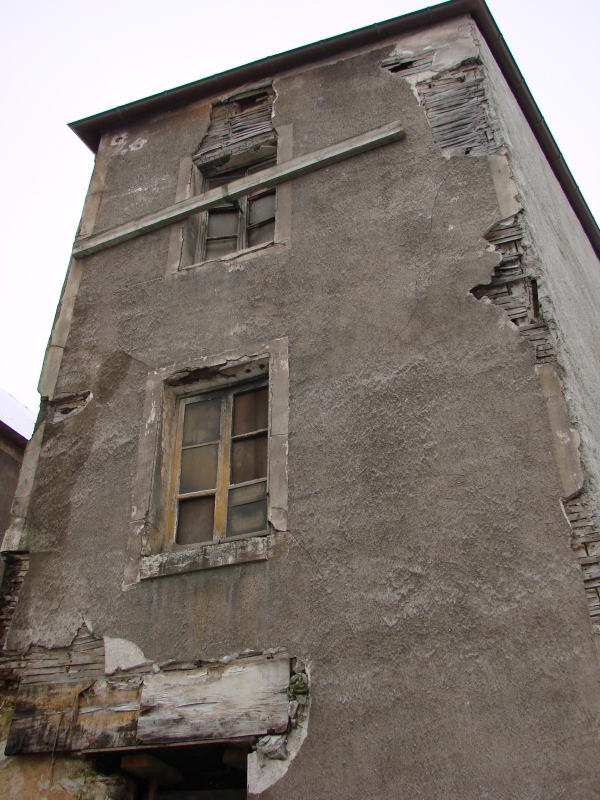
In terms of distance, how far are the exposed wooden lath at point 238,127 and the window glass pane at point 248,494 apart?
355 centimetres

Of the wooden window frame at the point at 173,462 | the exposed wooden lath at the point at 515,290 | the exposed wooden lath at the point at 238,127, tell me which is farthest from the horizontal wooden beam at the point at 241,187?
the wooden window frame at the point at 173,462

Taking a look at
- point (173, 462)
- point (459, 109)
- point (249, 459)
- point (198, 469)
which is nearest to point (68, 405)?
point (173, 462)

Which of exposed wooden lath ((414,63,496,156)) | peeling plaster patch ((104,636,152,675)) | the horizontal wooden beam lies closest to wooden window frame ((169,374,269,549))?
peeling plaster patch ((104,636,152,675))

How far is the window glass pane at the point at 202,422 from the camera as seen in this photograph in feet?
17.5

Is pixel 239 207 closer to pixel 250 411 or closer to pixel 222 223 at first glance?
pixel 222 223

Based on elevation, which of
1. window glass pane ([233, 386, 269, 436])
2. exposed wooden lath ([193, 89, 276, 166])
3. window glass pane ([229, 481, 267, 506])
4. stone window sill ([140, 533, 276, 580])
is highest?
exposed wooden lath ([193, 89, 276, 166])

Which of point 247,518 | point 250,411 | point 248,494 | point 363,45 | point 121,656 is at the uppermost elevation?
point 363,45

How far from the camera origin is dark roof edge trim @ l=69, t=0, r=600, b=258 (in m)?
6.46

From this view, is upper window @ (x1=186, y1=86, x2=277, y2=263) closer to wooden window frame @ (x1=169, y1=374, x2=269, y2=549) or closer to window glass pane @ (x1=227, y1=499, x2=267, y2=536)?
wooden window frame @ (x1=169, y1=374, x2=269, y2=549)

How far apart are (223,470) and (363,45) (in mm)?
4391

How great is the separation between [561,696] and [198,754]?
7.08 ft

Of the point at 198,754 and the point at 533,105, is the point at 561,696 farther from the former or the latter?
the point at 533,105

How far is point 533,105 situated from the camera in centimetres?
732

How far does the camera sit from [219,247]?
651 cm
